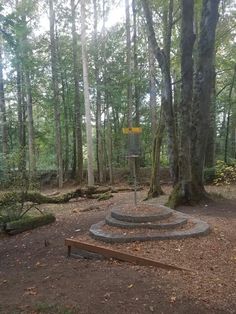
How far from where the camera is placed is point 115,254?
17.2ft

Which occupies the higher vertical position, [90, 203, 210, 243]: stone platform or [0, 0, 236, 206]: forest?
[0, 0, 236, 206]: forest

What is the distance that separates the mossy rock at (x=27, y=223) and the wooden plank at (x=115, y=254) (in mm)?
2912

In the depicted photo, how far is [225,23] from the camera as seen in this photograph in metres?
15.3

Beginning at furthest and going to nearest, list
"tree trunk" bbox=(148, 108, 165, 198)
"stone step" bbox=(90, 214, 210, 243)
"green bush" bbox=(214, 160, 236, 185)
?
"tree trunk" bbox=(148, 108, 165, 198) < "green bush" bbox=(214, 160, 236, 185) < "stone step" bbox=(90, 214, 210, 243)

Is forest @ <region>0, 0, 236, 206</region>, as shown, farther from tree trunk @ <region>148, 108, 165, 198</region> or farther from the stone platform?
the stone platform

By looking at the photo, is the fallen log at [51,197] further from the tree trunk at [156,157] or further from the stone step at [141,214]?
the stone step at [141,214]

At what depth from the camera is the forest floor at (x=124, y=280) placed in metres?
3.85

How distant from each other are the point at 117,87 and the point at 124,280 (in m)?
15.9

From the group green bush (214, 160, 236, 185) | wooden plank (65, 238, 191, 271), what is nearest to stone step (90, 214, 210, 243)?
wooden plank (65, 238, 191, 271)

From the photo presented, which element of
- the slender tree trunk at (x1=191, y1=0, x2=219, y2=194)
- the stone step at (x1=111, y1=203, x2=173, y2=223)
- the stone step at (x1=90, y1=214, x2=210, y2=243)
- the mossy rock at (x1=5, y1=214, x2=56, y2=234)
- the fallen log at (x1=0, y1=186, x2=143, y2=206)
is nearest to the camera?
the stone step at (x1=90, y1=214, x2=210, y2=243)

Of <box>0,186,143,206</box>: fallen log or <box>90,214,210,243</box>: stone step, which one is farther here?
<box>0,186,143,206</box>: fallen log

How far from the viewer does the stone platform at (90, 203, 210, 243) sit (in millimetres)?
5832

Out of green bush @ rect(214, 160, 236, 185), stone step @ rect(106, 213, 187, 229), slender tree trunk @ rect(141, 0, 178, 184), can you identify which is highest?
slender tree trunk @ rect(141, 0, 178, 184)

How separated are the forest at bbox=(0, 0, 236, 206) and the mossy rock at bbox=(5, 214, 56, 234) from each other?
1.00 meters
